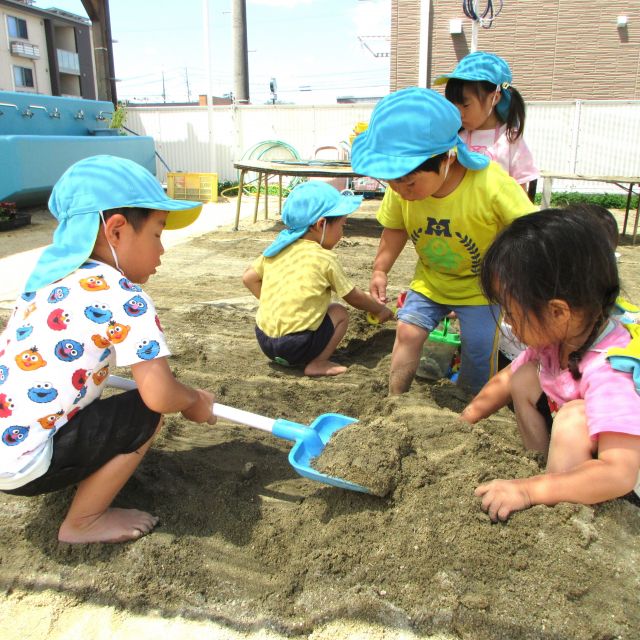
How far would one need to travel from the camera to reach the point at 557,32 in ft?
45.6

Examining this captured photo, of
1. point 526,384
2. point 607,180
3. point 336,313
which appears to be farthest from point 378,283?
point 607,180

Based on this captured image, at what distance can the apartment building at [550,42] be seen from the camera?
13586 millimetres

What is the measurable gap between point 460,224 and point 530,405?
2.61ft

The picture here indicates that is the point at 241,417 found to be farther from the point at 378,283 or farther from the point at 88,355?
the point at 378,283

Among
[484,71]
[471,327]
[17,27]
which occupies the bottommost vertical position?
[471,327]

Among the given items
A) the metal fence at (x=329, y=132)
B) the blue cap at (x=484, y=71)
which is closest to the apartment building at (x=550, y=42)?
the metal fence at (x=329, y=132)

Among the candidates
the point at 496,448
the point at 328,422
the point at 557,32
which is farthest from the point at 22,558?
the point at 557,32

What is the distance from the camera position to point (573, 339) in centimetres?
152

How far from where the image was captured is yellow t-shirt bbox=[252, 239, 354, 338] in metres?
2.75

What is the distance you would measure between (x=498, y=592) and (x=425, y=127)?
4.58ft

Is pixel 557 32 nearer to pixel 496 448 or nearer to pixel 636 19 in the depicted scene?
pixel 636 19

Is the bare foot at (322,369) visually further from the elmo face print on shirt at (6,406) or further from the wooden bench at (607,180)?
the wooden bench at (607,180)

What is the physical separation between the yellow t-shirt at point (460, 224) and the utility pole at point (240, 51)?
14.0 meters

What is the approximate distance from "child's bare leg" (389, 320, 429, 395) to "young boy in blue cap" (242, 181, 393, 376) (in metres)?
0.39
